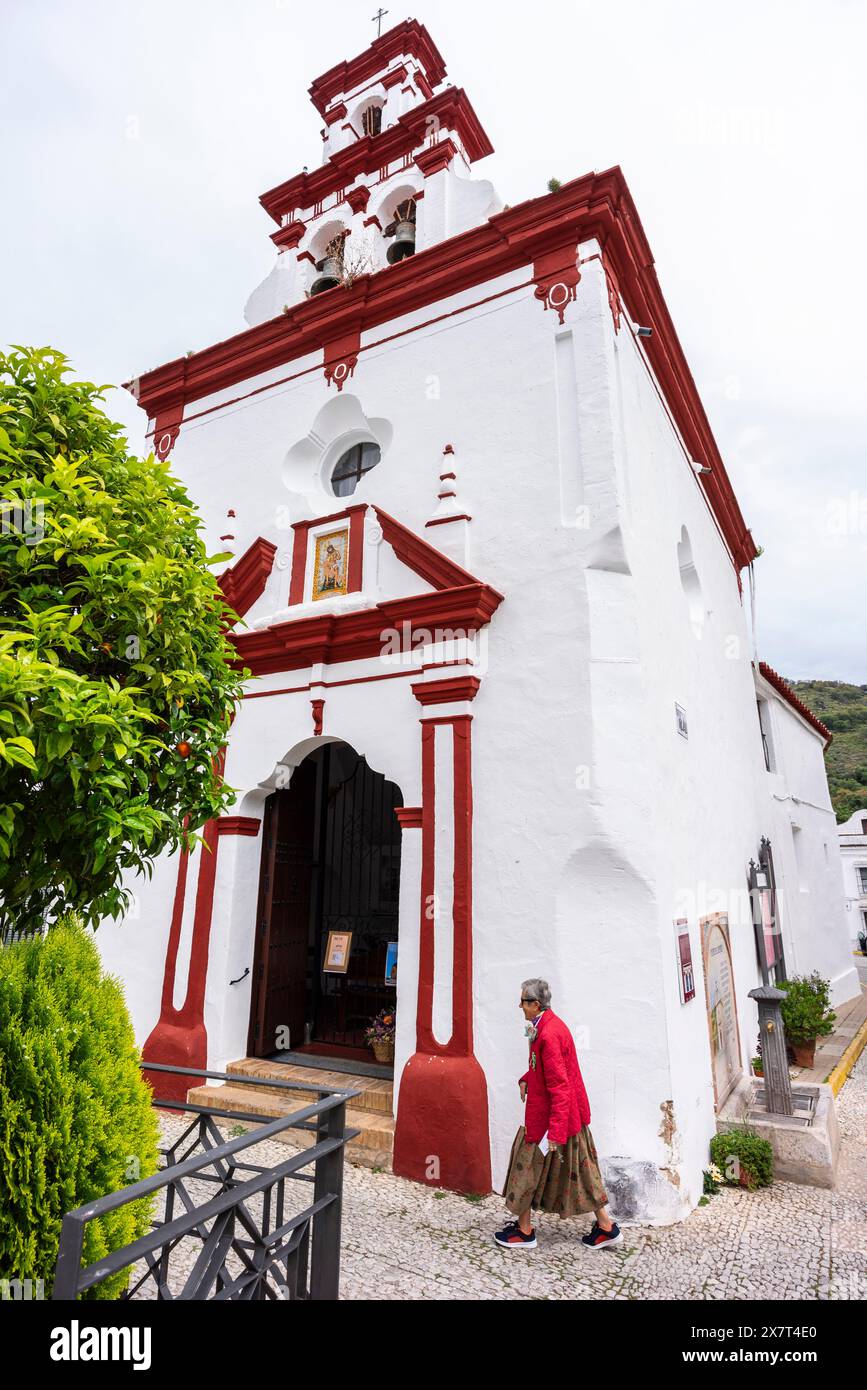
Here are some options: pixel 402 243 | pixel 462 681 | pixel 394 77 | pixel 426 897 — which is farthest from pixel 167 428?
pixel 426 897

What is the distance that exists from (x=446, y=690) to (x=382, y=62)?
9.96 metres

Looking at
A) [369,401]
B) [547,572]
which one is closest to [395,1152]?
[547,572]

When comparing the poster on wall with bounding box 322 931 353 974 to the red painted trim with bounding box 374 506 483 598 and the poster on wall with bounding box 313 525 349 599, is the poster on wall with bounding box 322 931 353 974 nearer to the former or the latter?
the poster on wall with bounding box 313 525 349 599

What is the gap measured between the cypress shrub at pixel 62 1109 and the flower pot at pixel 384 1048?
4.01 metres

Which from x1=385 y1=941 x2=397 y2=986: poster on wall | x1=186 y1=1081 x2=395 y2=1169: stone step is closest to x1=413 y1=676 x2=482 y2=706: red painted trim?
x1=385 y1=941 x2=397 y2=986: poster on wall

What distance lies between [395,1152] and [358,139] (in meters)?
12.1

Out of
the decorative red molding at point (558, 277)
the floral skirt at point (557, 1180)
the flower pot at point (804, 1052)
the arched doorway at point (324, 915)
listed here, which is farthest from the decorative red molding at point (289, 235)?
the flower pot at point (804, 1052)

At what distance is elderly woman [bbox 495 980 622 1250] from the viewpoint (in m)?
4.31

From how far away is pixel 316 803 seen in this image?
8.47m

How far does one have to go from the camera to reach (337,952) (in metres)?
7.56

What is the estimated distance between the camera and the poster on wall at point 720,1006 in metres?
6.50

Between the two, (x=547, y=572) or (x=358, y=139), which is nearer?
(x=547, y=572)
